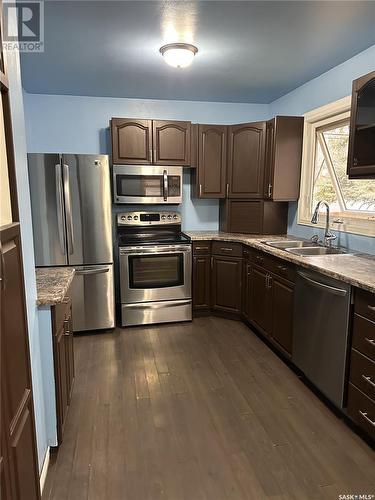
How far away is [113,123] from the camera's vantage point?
368cm

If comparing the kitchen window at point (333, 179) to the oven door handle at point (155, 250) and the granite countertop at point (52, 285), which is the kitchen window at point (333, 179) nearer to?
the oven door handle at point (155, 250)

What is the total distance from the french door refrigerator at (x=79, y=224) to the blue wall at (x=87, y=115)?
0.90m

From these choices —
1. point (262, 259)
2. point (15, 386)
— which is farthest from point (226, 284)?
point (15, 386)

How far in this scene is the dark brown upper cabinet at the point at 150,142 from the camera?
371 centimetres

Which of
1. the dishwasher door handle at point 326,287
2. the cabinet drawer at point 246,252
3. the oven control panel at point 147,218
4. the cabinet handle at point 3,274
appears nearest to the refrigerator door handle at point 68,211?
the oven control panel at point 147,218

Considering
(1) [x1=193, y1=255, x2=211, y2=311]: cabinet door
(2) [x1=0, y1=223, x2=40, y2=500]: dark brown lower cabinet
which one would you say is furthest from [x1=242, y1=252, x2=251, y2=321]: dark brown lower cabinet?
(2) [x1=0, y1=223, x2=40, y2=500]: dark brown lower cabinet

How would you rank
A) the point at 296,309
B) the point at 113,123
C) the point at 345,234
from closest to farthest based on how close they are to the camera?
1. the point at 296,309
2. the point at 345,234
3. the point at 113,123

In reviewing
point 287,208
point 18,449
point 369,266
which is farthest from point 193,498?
point 287,208

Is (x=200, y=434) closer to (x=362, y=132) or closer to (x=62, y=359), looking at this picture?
(x=62, y=359)

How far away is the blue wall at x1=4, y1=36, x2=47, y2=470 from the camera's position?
146 centimetres

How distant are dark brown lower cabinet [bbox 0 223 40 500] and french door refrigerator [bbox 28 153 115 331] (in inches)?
83.7

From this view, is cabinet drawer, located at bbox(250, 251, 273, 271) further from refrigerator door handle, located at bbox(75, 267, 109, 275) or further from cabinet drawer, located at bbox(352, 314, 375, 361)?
refrigerator door handle, located at bbox(75, 267, 109, 275)

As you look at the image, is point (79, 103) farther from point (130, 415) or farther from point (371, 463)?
point (371, 463)

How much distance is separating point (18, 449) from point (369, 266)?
2280 millimetres
